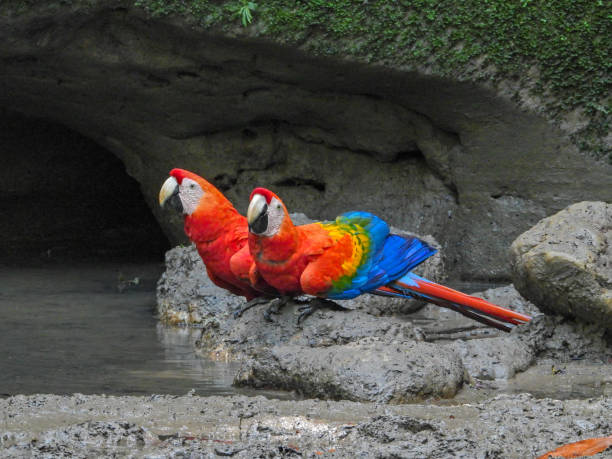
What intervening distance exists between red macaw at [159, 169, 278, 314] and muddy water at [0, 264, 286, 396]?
0.52 meters

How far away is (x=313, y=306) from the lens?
4.81m

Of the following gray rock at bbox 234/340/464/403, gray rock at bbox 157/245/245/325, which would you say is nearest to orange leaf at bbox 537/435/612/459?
gray rock at bbox 234/340/464/403

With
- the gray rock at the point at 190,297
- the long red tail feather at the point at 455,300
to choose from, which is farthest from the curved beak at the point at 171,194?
the gray rock at the point at 190,297

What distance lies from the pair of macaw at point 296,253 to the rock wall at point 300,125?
9.65ft

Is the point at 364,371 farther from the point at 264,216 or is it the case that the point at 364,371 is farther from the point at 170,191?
the point at 170,191

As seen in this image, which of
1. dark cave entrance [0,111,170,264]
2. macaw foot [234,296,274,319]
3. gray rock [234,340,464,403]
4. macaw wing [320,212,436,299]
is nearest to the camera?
gray rock [234,340,464,403]

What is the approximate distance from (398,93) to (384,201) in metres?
1.28

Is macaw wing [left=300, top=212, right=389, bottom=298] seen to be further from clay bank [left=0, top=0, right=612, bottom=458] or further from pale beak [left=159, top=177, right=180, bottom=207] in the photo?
pale beak [left=159, top=177, right=180, bottom=207]

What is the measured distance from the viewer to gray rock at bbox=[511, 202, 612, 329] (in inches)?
171

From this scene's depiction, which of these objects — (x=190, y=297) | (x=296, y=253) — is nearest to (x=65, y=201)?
(x=190, y=297)

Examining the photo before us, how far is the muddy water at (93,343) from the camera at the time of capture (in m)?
4.22

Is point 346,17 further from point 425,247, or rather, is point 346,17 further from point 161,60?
point 425,247

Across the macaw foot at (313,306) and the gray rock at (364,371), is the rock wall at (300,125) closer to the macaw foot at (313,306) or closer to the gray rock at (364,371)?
the macaw foot at (313,306)

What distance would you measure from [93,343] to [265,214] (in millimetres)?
1675
